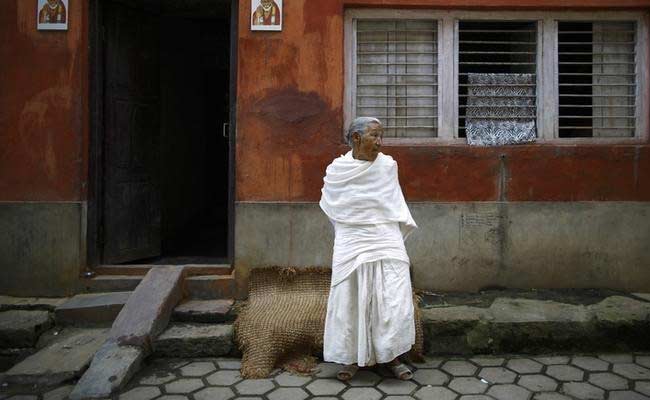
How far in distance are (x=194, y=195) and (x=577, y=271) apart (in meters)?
5.86

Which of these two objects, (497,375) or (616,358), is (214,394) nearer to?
(497,375)

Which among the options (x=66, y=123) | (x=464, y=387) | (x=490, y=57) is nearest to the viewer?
(x=464, y=387)

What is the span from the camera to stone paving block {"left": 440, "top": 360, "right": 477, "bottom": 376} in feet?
12.3

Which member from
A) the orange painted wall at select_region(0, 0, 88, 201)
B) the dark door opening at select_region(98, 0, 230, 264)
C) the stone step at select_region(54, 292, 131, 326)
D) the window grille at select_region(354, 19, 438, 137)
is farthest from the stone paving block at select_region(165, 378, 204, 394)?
the window grille at select_region(354, 19, 438, 137)

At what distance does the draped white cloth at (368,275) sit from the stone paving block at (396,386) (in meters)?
0.17

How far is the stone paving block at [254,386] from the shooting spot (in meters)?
3.45

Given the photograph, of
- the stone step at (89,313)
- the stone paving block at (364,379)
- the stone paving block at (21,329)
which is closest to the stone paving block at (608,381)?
the stone paving block at (364,379)

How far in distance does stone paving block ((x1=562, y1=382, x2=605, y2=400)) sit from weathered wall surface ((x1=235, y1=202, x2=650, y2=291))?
155cm

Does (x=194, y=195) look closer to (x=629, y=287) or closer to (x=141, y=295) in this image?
(x=141, y=295)

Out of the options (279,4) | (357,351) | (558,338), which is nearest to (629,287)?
(558,338)

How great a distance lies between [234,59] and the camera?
16.3 feet

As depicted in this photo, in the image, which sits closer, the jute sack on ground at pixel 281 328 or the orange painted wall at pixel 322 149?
the jute sack on ground at pixel 281 328

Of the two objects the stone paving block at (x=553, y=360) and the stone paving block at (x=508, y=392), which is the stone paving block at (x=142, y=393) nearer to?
the stone paving block at (x=508, y=392)

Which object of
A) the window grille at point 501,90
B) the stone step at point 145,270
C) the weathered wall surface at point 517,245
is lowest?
the stone step at point 145,270
